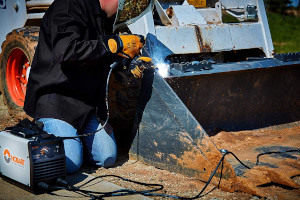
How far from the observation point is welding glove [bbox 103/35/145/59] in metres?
2.93

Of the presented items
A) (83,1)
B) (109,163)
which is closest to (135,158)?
(109,163)

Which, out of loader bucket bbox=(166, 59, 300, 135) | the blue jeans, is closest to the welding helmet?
loader bucket bbox=(166, 59, 300, 135)

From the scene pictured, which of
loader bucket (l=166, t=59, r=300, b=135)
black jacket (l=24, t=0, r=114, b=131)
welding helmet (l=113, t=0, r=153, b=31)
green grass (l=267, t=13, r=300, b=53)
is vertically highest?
welding helmet (l=113, t=0, r=153, b=31)

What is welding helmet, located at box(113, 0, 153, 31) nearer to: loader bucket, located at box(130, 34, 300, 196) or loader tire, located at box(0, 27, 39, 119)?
loader bucket, located at box(130, 34, 300, 196)

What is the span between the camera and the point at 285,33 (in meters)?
15.2

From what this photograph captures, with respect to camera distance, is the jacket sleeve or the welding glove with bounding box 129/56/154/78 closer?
the jacket sleeve

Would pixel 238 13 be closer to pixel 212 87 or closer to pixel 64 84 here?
pixel 212 87

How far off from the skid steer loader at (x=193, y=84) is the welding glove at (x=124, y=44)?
0.17m

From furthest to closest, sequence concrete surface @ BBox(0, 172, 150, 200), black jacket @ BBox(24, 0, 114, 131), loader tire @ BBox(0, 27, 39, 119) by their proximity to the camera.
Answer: loader tire @ BBox(0, 27, 39, 119) < black jacket @ BBox(24, 0, 114, 131) < concrete surface @ BBox(0, 172, 150, 200)

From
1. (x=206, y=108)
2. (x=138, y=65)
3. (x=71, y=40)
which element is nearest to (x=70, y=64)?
(x=71, y=40)

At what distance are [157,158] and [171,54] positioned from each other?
40.8 inches

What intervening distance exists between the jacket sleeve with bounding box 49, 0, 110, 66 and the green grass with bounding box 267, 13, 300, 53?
921 cm

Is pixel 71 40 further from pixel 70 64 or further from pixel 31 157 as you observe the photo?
pixel 31 157

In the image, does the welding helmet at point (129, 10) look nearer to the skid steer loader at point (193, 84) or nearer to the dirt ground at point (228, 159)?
the skid steer loader at point (193, 84)
